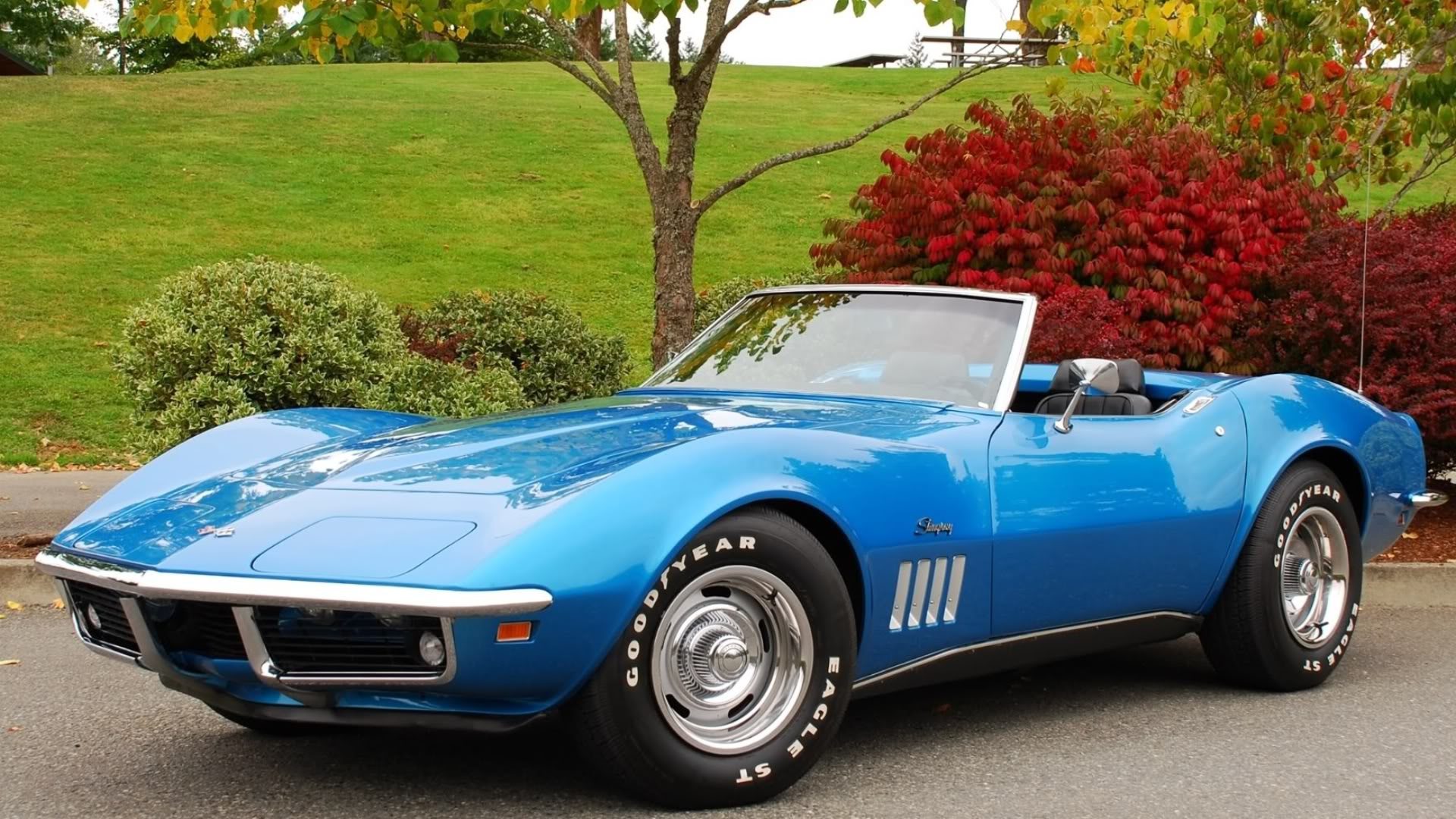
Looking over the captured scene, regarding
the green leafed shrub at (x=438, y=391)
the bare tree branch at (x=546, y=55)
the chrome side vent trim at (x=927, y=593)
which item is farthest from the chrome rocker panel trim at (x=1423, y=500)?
the green leafed shrub at (x=438, y=391)

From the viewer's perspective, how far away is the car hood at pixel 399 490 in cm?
340

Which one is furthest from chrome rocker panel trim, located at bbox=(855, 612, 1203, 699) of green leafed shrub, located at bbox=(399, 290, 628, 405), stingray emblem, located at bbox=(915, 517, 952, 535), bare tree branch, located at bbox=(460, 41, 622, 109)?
green leafed shrub, located at bbox=(399, 290, 628, 405)

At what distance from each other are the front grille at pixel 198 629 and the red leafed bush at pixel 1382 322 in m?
6.63

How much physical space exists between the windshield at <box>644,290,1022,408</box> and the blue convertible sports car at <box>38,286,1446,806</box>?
14 mm

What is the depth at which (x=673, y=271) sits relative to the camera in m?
9.12

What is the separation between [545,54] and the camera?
27.2ft

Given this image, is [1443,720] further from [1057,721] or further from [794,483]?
[794,483]

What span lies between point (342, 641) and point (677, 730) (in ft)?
2.63

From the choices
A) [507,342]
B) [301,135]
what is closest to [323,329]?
[507,342]

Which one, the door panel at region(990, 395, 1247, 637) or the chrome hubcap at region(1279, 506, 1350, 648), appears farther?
the chrome hubcap at region(1279, 506, 1350, 648)

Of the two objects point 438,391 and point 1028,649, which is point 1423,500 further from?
point 438,391

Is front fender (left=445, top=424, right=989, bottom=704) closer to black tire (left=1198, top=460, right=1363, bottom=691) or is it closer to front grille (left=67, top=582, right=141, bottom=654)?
front grille (left=67, top=582, right=141, bottom=654)

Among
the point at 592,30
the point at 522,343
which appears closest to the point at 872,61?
the point at 592,30

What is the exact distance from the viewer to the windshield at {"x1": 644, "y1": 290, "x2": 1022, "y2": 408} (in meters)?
4.90
